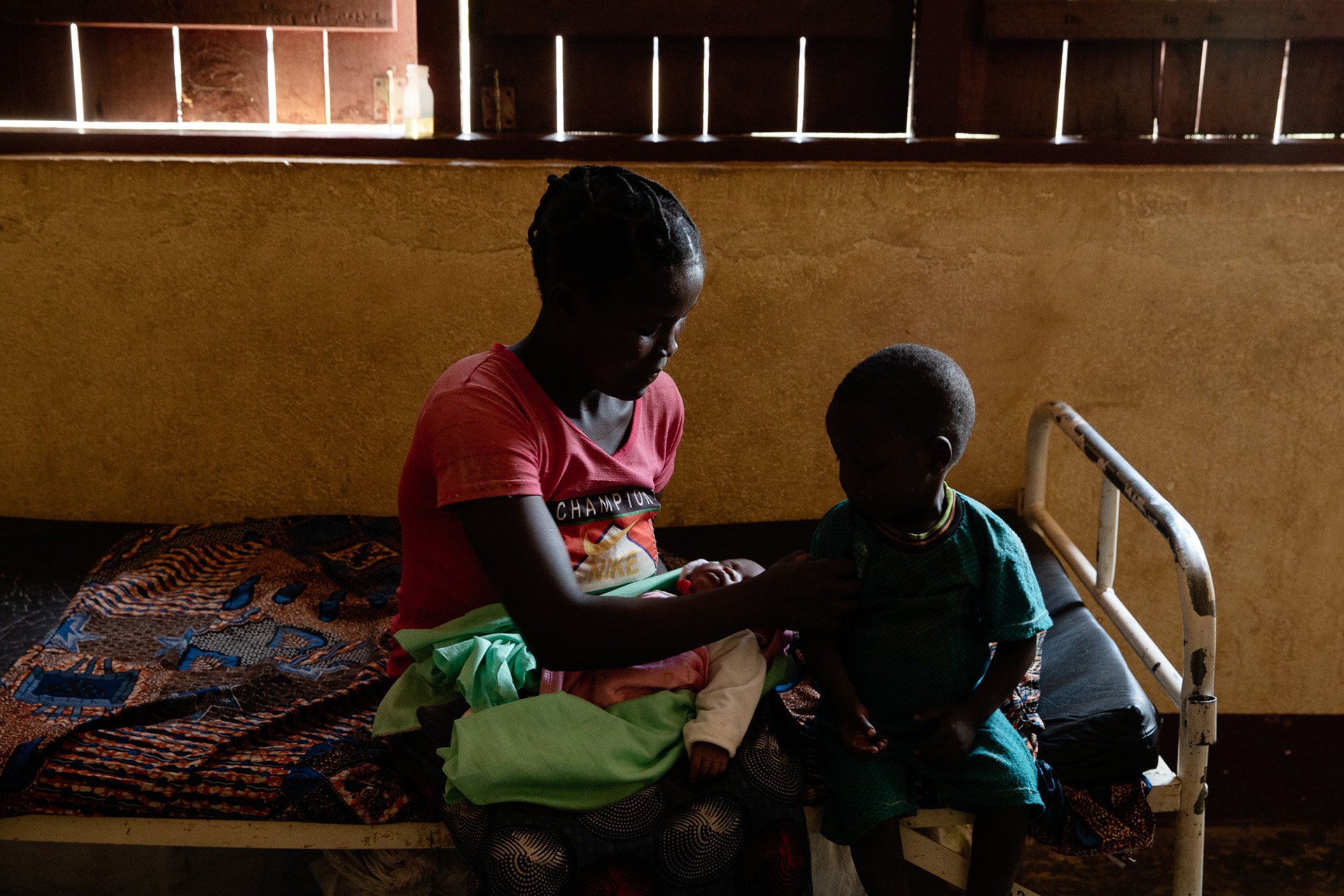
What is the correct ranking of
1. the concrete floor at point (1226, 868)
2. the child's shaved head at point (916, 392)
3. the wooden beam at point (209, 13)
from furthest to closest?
the wooden beam at point (209, 13) < the concrete floor at point (1226, 868) < the child's shaved head at point (916, 392)

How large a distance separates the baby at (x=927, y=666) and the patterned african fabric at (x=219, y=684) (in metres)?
0.68

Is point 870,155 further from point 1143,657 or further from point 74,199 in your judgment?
point 74,199

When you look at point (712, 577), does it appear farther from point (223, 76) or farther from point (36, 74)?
point (36, 74)

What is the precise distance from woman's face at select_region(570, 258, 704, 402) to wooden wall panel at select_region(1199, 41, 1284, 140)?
6.21 feet

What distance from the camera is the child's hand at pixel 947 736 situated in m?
1.65

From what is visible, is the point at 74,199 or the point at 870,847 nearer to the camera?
the point at 870,847

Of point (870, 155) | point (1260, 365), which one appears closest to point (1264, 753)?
point (1260, 365)

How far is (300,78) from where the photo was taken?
117 inches

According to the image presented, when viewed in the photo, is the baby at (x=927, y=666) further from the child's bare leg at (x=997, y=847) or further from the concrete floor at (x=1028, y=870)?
the concrete floor at (x=1028, y=870)

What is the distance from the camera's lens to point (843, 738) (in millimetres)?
1698

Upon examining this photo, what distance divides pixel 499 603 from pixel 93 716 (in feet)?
A: 2.51

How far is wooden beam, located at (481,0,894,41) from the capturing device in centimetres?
286

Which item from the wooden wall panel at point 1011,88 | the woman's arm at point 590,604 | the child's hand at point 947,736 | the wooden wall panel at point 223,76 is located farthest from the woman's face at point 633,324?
the wooden wall panel at point 223,76

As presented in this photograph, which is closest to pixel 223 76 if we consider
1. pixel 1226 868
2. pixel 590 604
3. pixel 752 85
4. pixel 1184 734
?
pixel 752 85
